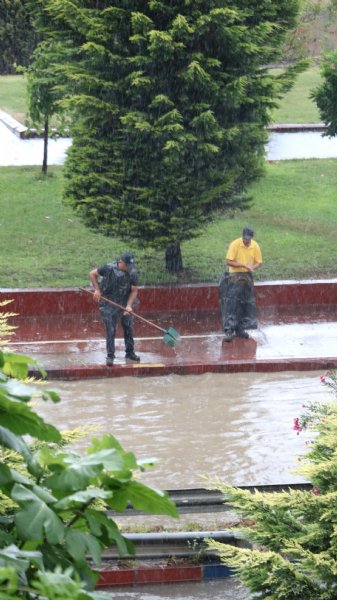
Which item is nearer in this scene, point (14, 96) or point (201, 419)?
point (201, 419)

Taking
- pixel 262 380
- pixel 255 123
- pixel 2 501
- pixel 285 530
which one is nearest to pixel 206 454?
pixel 262 380

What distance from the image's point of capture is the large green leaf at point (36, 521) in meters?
2.82

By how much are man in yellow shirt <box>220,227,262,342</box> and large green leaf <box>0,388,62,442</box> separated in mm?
12945

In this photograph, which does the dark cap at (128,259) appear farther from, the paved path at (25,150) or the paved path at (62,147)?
the paved path at (62,147)

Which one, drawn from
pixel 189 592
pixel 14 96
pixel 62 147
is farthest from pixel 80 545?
pixel 14 96

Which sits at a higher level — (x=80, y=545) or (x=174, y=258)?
(x=80, y=545)

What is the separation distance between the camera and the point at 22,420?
2936 mm

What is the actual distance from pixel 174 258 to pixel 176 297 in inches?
58.3

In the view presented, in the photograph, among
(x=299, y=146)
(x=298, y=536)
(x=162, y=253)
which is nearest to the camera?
(x=298, y=536)

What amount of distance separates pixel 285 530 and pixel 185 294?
463 inches

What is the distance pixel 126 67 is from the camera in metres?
17.8

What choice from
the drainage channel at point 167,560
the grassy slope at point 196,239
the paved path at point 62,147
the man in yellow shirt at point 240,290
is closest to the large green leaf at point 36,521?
the drainage channel at point 167,560

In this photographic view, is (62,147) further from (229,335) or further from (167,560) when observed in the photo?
(167,560)

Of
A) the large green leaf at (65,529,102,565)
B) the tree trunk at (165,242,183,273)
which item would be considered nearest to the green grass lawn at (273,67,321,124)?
the tree trunk at (165,242,183,273)
